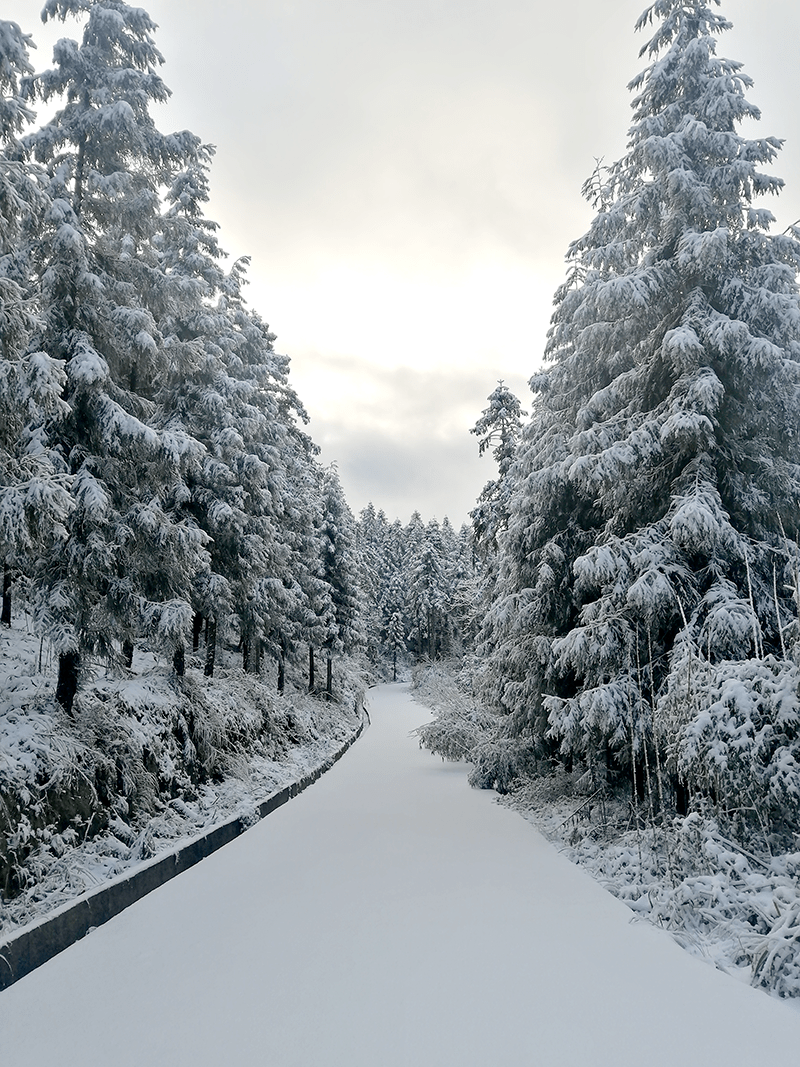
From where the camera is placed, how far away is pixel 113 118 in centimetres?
1016

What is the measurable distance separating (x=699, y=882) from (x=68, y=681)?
785cm

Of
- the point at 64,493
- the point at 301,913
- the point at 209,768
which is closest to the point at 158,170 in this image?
the point at 64,493

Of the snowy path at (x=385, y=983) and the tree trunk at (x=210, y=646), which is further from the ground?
the tree trunk at (x=210, y=646)

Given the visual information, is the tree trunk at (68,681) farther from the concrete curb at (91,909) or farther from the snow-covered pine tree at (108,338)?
the concrete curb at (91,909)

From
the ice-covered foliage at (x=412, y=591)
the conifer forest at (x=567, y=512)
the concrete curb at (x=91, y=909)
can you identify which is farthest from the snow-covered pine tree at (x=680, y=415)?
the ice-covered foliage at (x=412, y=591)

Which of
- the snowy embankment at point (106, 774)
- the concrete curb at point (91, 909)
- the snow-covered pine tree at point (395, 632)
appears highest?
the snow-covered pine tree at point (395, 632)

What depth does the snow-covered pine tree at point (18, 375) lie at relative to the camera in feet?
20.6

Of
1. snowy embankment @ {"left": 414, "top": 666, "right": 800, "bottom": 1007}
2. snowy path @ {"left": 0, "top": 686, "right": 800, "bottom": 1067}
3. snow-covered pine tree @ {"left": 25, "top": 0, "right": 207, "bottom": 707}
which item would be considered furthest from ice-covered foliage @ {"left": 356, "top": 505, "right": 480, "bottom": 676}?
snowy path @ {"left": 0, "top": 686, "right": 800, "bottom": 1067}

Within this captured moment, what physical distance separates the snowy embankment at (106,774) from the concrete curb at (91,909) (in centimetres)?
14

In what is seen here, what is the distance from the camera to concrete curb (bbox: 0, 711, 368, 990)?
5.06 metres

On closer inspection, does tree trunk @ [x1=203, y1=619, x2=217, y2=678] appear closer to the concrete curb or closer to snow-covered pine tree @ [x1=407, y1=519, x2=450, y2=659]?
the concrete curb

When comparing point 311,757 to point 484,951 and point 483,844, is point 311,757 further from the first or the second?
point 484,951

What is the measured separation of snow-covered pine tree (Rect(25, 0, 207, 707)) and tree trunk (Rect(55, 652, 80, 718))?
19mm

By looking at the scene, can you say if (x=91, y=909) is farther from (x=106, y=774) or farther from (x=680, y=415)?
(x=680, y=415)
